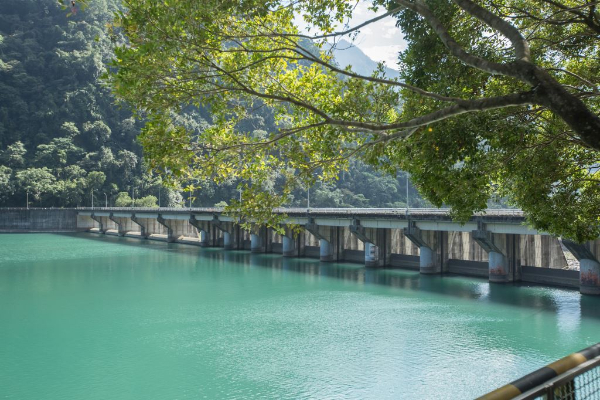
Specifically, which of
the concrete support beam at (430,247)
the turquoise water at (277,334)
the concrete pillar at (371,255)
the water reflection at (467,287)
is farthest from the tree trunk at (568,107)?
the concrete pillar at (371,255)

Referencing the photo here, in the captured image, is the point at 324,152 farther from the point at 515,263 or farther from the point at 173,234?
the point at 173,234

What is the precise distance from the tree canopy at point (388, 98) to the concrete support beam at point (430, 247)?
92.6 ft

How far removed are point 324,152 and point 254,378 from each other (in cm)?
933

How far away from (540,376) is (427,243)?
37.1 m

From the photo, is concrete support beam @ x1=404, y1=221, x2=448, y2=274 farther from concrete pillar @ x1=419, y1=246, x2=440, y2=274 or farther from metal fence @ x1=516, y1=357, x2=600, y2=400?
metal fence @ x1=516, y1=357, x2=600, y2=400

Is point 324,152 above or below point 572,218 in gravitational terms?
above

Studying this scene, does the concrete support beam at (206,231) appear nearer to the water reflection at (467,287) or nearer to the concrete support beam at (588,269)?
the water reflection at (467,287)

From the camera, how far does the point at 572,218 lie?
983cm

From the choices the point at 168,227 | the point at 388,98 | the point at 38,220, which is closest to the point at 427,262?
the point at 388,98

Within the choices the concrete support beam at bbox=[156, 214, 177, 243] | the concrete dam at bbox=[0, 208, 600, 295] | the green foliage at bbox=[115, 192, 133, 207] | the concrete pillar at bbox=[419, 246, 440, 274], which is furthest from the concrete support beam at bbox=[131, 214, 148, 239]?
the concrete pillar at bbox=[419, 246, 440, 274]

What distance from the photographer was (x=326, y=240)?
4819 cm

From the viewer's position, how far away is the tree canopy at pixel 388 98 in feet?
26.9

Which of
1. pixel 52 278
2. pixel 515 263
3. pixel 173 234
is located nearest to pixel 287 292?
pixel 515 263

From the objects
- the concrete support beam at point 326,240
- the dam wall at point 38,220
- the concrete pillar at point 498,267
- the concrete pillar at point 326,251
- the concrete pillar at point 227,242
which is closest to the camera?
the concrete pillar at point 498,267
